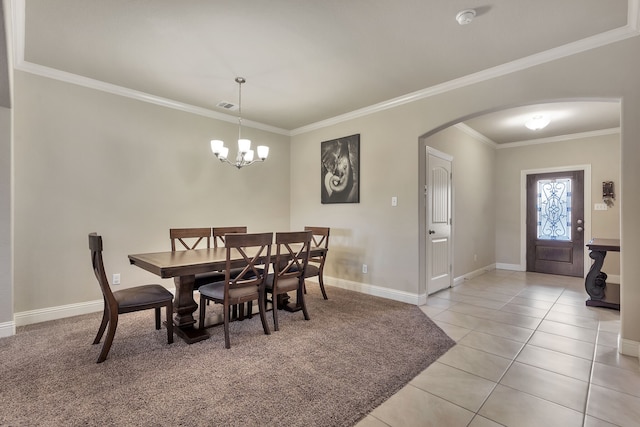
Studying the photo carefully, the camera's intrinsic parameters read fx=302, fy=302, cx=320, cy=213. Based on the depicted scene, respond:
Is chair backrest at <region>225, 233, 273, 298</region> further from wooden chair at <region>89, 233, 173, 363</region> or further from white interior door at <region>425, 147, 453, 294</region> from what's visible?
white interior door at <region>425, 147, 453, 294</region>

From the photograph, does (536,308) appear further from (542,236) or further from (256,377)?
(256,377)

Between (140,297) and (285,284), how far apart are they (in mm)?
1226

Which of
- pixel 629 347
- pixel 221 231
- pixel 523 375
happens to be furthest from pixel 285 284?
pixel 629 347

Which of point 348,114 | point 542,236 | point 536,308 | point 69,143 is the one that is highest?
point 348,114

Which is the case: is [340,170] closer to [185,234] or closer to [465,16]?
[185,234]

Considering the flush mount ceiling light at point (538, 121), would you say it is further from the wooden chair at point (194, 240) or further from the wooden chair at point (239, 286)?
the wooden chair at point (194, 240)

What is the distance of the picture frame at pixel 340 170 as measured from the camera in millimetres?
4355

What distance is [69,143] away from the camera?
3.16 m

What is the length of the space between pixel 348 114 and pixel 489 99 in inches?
74.5

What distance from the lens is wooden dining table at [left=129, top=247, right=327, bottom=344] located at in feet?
7.62

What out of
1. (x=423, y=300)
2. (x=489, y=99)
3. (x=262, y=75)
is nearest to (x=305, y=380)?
(x=423, y=300)

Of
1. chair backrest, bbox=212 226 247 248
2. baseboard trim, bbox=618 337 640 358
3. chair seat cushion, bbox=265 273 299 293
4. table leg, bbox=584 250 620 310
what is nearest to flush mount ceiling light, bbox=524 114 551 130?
table leg, bbox=584 250 620 310

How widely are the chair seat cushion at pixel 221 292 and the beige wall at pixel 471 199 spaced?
2.97 meters

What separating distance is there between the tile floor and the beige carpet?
0.55 feet
